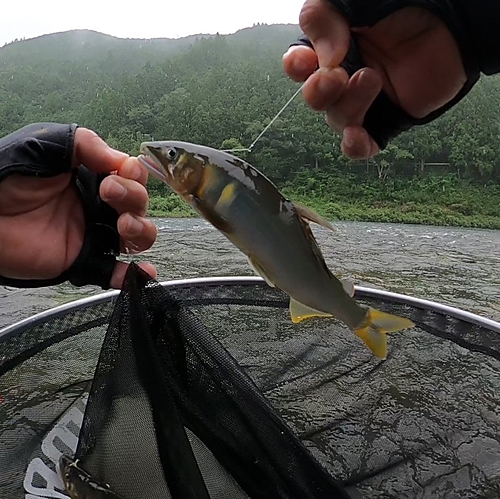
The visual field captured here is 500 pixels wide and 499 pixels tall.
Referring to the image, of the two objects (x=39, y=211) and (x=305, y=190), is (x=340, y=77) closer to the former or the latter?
(x=39, y=211)

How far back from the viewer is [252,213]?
61 cm

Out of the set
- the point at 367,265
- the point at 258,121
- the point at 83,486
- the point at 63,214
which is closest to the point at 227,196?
the point at 63,214

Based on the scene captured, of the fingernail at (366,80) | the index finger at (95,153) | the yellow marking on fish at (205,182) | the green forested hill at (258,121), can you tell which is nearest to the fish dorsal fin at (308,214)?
the yellow marking on fish at (205,182)

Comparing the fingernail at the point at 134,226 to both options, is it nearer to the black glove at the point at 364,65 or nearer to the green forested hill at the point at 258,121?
the black glove at the point at 364,65

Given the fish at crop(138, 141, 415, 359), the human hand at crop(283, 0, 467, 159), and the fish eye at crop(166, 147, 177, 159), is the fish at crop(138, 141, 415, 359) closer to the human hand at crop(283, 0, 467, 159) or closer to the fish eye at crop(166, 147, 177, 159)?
the fish eye at crop(166, 147, 177, 159)

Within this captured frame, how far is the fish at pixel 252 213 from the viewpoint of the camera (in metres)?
0.60

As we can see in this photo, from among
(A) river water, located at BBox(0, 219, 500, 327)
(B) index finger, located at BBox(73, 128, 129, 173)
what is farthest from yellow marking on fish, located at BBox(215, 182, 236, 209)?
(A) river water, located at BBox(0, 219, 500, 327)

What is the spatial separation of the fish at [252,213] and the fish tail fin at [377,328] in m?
0.07

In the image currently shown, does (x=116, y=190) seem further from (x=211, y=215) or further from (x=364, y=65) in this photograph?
(x=364, y=65)

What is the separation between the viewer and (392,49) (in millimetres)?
834

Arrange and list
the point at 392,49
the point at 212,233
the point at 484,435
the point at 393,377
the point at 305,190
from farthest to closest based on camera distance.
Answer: the point at 305,190 < the point at 212,233 < the point at 393,377 < the point at 484,435 < the point at 392,49

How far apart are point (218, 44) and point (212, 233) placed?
8.16m

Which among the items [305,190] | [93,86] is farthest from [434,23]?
[93,86]

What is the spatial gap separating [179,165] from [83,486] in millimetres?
610
